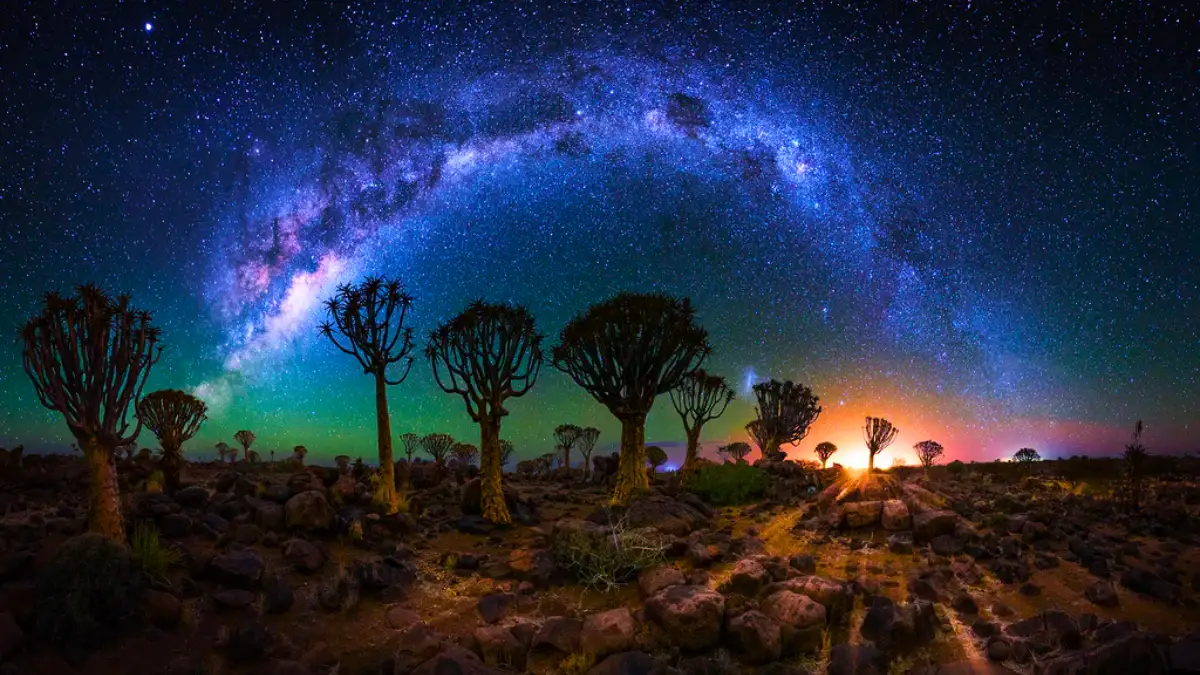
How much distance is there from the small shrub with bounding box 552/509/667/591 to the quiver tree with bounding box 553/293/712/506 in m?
7.53

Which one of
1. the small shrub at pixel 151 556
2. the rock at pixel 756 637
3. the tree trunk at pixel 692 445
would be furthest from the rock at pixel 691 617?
the tree trunk at pixel 692 445

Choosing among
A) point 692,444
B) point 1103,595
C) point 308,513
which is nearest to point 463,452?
point 692,444

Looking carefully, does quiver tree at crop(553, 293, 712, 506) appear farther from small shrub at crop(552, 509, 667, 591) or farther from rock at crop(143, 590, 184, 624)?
rock at crop(143, 590, 184, 624)

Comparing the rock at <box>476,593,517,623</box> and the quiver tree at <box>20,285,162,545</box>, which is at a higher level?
the quiver tree at <box>20,285,162,545</box>

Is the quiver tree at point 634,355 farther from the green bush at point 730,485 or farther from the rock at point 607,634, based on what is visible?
the rock at point 607,634

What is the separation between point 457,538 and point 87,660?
26.1 ft

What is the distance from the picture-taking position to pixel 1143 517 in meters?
13.8

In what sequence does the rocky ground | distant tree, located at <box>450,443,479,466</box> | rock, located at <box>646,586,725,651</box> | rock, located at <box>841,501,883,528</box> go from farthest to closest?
1. distant tree, located at <box>450,443,479,466</box>
2. rock, located at <box>841,501,883,528</box>
3. rock, located at <box>646,586,725,651</box>
4. the rocky ground

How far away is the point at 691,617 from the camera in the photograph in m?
8.30

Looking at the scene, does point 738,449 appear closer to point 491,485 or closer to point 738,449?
point 738,449

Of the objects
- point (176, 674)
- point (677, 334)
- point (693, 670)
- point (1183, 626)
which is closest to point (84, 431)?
point (176, 674)

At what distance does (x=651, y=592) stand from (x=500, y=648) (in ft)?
9.27

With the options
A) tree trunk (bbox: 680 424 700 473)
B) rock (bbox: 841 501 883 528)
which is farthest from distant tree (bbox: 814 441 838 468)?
rock (bbox: 841 501 883 528)

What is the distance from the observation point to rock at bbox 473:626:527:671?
8.21 meters
